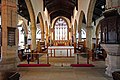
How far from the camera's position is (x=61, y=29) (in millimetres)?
34656

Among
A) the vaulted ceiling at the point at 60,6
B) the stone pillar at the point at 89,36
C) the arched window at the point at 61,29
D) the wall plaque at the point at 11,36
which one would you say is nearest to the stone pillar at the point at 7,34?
the wall plaque at the point at 11,36

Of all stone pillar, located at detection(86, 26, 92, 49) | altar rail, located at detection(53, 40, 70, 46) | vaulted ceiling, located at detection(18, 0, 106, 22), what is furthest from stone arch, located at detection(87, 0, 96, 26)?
altar rail, located at detection(53, 40, 70, 46)

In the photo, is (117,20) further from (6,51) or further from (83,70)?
(6,51)

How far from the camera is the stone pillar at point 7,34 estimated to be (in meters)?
7.60

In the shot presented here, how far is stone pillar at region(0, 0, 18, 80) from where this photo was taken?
760cm

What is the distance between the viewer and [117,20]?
633cm

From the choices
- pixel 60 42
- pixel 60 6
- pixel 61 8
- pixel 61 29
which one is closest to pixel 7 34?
pixel 60 6

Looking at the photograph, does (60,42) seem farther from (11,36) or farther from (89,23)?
(11,36)

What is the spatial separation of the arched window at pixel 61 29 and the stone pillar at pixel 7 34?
2661cm

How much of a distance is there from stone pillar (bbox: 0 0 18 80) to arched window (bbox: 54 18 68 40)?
26.6 metres

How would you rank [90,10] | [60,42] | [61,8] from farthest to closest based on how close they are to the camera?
[60,42], [61,8], [90,10]

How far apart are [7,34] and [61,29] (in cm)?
2711

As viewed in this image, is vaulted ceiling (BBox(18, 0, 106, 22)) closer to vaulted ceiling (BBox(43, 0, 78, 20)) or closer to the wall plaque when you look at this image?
vaulted ceiling (BBox(43, 0, 78, 20))

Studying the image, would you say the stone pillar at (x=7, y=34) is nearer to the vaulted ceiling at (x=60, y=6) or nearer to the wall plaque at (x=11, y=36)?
the wall plaque at (x=11, y=36)
